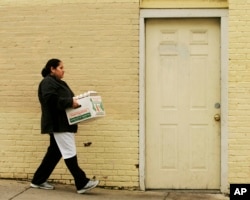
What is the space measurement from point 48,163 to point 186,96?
7.06 ft

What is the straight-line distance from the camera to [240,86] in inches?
340

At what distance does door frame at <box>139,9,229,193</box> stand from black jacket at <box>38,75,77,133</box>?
3.65 feet

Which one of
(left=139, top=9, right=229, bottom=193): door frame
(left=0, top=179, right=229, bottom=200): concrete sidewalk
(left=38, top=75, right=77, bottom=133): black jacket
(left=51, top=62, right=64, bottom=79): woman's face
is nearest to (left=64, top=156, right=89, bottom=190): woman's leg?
(left=0, top=179, right=229, bottom=200): concrete sidewalk

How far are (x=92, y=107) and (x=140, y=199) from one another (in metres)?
1.42

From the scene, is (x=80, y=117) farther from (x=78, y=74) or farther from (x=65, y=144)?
(x=78, y=74)

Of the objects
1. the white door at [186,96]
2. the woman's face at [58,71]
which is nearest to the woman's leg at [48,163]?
the woman's face at [58,71]

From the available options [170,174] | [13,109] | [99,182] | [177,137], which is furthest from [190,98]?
[13,109]

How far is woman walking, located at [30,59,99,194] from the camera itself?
8039 millimetres

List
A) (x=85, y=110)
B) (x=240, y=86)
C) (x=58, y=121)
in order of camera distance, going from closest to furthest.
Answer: (x=85, y=110)
(x=58, y=121)
(x=240, y=86)

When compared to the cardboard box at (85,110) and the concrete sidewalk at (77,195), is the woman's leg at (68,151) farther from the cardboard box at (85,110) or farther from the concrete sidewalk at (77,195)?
the concrete sidewalk at (77,195)

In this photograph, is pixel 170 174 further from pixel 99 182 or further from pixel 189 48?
pixel 189 48

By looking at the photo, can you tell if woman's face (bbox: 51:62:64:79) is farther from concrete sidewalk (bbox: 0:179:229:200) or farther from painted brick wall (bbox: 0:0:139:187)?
concrete sidewalk (bbox: 0:179:229:200)

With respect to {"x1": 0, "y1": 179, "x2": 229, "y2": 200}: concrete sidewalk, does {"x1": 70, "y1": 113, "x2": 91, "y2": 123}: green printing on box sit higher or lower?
higher

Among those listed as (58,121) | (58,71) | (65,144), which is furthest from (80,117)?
(58,71)
